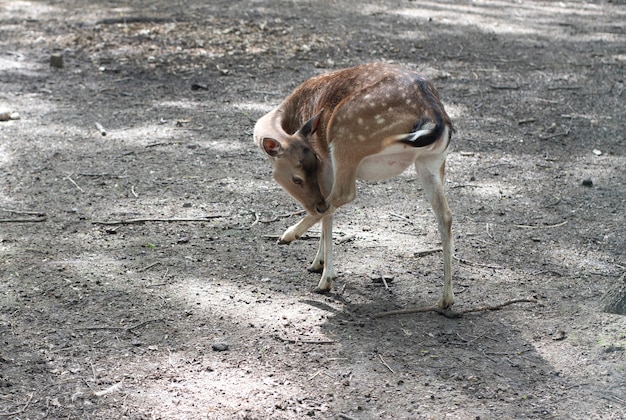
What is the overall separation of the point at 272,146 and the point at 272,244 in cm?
109

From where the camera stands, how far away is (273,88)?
8.66 metres

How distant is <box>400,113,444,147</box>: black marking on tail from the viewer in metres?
4.28

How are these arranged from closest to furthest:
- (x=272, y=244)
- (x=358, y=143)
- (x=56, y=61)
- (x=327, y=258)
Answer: (x=358, y=143) < (x=327, y=258) < (x=272, y=244) < (x=56, y=61)

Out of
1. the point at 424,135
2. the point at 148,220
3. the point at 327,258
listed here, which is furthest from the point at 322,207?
the point at 148,220

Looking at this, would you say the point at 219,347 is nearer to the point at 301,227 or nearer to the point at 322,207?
the point at 301,227

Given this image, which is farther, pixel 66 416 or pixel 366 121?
pixel 366 121

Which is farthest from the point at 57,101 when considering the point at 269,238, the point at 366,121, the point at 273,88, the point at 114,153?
the point at 366,121

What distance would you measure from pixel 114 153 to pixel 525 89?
14.7 ft

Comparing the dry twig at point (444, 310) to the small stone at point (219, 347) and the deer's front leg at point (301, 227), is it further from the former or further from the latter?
the small stone at point (219, 347)

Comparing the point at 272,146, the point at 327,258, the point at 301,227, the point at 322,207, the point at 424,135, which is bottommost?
the point at 327,258

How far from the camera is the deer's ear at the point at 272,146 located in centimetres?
451

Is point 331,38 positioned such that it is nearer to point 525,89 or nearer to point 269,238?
point 525,89

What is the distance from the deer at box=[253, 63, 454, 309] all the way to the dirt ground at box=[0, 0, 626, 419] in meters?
0.52

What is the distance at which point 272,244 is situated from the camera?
215 inches
